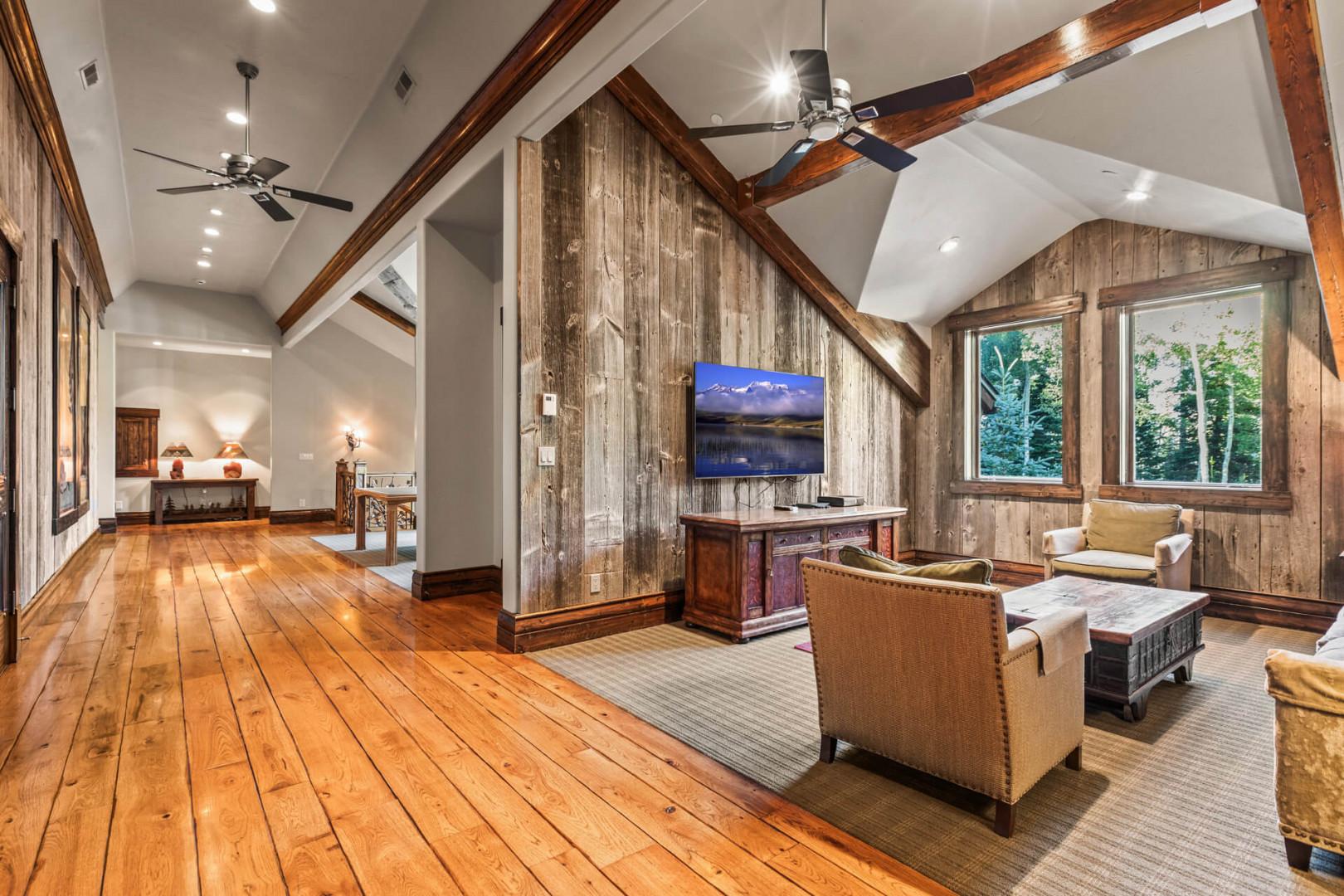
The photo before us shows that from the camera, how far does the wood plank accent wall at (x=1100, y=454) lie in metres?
4.51

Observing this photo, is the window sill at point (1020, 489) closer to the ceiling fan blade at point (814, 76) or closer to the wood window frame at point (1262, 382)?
the wood window frame at point (1262, 382)

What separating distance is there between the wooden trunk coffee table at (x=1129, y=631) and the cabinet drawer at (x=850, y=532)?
1316 millimetres

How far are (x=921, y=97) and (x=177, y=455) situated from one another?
39.4ft

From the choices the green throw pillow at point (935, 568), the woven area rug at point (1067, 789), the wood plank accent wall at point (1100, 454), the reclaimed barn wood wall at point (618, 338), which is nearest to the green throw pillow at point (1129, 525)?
the wood plank accent wall at point (1100, 454)

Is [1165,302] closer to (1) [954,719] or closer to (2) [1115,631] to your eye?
(2) [1115,631]

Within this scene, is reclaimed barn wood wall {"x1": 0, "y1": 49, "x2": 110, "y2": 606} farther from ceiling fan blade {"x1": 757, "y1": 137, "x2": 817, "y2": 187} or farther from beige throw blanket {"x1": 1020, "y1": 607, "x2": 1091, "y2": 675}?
beige throw blanket {"x1": 1020, "y1": 607, "x2": 1091, "y2": 675}

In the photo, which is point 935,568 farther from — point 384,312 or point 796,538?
point 384,312

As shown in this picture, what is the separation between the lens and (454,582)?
515cm

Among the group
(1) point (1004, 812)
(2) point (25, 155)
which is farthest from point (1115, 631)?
(2) point (25, 155)

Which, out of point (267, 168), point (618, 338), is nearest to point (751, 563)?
point (618, 338)

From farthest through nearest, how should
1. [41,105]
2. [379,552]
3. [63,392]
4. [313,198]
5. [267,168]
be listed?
1. [379,552]
2. [63,392]
3. [313,198]
4. [267,168]
5. [41,105]

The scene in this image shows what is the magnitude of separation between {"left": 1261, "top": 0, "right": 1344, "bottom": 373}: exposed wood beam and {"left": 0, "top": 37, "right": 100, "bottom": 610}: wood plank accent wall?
19.3 feet

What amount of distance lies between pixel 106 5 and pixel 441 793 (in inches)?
178

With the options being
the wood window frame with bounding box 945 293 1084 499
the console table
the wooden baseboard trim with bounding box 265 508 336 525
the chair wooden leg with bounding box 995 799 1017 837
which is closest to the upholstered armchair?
the wood window frame with bounding box 945 293 1084 499
